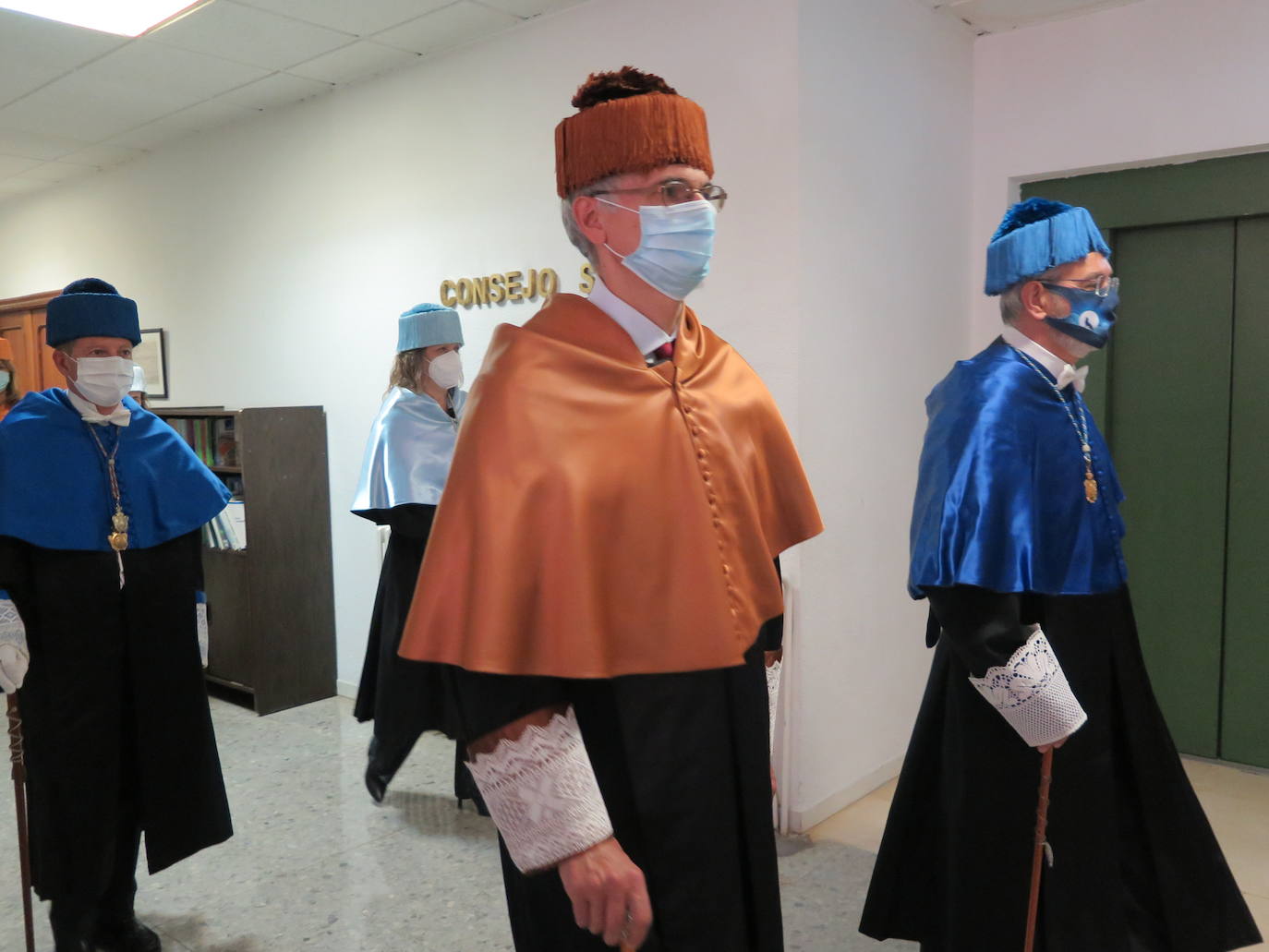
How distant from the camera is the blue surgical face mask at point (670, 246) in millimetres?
1366

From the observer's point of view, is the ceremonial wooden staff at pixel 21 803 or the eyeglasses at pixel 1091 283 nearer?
the eyeglasses at pixel 1091 283

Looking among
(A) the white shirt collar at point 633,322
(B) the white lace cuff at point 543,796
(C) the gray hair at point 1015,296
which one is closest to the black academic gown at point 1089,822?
(C) the gray hair at point 1015,296

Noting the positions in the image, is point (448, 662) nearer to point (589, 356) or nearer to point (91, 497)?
point (589, 356)

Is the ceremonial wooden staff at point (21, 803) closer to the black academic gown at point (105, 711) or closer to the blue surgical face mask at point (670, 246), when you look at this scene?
the black academic gown at point (105, 711)

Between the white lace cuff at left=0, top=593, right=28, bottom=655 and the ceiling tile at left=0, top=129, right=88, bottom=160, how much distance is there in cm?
412

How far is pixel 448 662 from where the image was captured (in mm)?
1201

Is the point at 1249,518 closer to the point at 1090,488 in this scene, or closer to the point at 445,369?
the point at 1090,488

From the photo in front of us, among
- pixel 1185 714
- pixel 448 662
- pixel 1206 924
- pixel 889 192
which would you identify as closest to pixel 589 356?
pixel 448 662

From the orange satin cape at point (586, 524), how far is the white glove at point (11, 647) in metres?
1.72

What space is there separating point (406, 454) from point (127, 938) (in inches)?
64.1

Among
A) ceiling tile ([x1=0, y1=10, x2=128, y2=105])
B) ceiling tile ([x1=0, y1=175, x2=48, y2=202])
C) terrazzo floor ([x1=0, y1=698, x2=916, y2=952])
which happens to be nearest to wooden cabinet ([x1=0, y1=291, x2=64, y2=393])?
ceiling tile ([x1=0, y1=175, x2=48, y2=202])

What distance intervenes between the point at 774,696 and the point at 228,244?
478 centimetres

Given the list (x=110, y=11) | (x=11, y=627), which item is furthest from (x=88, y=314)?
(x=110, y=11)

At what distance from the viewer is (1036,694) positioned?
1.76m
